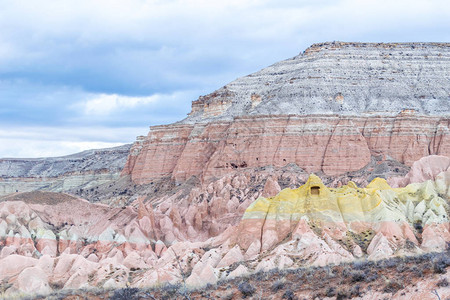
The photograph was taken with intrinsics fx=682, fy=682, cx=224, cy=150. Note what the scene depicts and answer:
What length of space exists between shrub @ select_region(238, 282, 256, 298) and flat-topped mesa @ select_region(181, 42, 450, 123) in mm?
81683

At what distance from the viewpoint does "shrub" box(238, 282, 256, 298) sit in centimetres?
3106

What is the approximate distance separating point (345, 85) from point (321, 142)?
22835 mm

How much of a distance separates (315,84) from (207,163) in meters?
26.9

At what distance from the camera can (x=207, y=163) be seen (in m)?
110

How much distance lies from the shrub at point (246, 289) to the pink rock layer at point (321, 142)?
6997 centimetres

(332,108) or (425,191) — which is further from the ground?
(332,108)

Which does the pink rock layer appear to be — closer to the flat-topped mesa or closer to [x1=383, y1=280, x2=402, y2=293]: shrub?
the flat-topped mesa

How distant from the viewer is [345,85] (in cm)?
12350

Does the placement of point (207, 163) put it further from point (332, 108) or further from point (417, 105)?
point (417, 105)

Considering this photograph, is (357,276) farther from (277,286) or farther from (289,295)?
(277,286)

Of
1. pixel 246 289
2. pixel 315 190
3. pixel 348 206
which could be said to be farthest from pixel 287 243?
pixel 246 289

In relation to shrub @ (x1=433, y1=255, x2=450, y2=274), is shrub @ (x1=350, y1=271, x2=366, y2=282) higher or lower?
lower

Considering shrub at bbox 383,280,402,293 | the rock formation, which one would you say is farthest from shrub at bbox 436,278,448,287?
the rock formation

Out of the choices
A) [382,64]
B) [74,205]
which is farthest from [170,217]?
[382,64]
